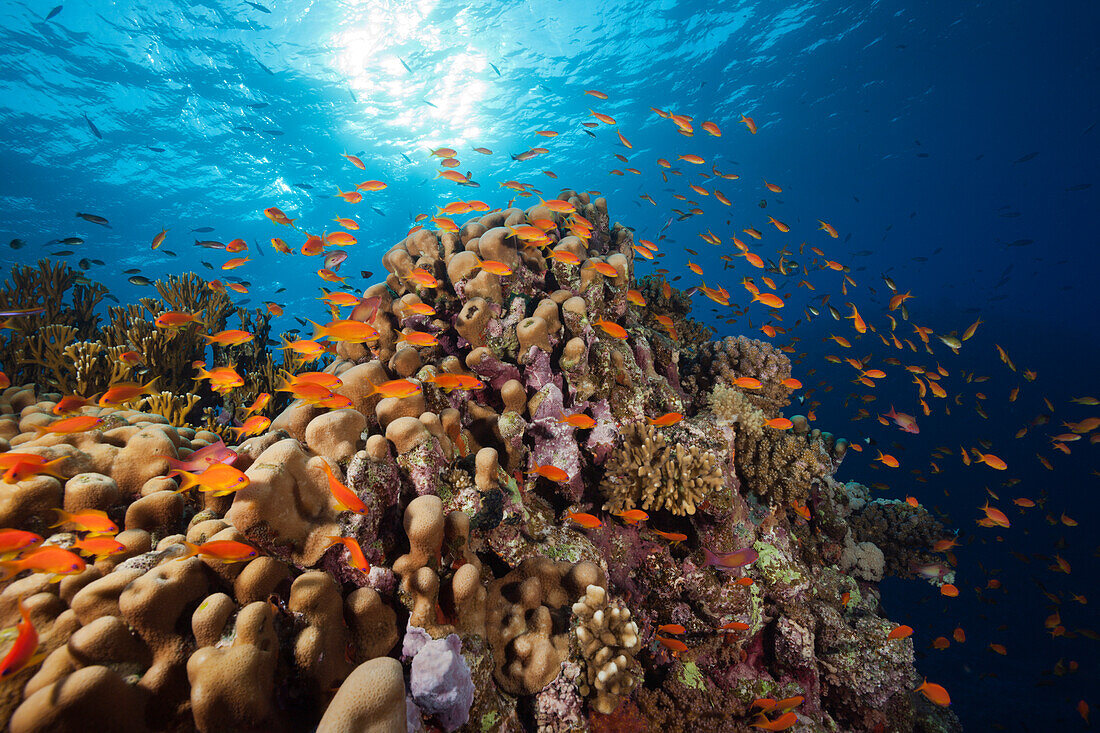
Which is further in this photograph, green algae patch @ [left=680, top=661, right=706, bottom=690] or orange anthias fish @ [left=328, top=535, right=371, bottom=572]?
green algae patch @ [left=680, top=661, right=706, bottom=690]

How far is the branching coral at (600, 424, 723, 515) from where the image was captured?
12.5 feet

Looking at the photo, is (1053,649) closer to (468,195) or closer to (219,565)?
(219,565)

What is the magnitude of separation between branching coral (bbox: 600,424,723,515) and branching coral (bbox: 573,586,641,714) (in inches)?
40.0

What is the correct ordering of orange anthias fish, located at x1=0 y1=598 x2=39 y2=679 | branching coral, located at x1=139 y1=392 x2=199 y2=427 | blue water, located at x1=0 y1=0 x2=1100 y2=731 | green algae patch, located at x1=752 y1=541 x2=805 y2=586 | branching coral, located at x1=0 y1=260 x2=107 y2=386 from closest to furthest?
orange anthias fish, located at x1=0 y1=598 x2=39 y2=679 → green algae patch, located at x1=752 y1=541 x2=805 y2=586 → branching coral, located at x1=139 y1=392 x2=199 y2=427 → branching coral, located at x1=0 y1=260 x2=107 y2=386 → blue water, located at x1=0 y1=0 x2=1100 y2=731

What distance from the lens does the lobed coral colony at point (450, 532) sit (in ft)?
6.19

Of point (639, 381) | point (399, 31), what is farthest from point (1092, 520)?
point (399, 31)

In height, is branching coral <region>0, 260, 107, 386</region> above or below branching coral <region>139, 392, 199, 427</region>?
above

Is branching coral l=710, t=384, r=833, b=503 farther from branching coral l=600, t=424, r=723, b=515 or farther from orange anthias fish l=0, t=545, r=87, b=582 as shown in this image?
orange anthias fish l=0, t=545, r=87, b=582

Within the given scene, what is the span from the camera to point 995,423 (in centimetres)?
2144

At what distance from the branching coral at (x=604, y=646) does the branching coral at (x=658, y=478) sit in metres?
1.02

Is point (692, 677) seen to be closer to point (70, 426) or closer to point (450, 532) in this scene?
point (450, 532)

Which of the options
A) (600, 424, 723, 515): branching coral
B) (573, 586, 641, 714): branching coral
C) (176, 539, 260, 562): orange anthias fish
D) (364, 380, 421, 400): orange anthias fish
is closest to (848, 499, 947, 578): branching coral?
(600, 424, 723, 515): branching coral

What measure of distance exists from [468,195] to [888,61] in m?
44.6

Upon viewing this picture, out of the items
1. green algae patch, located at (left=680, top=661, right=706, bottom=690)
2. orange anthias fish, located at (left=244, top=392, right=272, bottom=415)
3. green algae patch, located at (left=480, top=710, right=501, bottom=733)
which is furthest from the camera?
orange anthias fish, located at (left=244, top=392, right=272, bottom=415)
